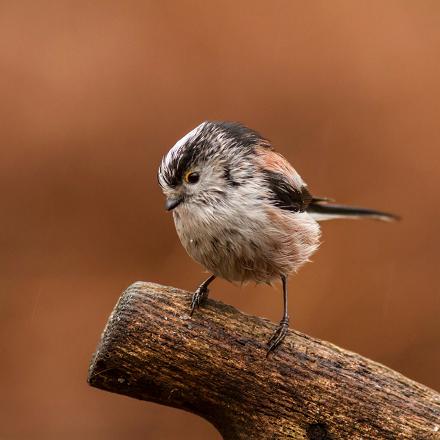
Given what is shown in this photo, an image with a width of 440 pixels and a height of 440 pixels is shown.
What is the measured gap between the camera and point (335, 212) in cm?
485

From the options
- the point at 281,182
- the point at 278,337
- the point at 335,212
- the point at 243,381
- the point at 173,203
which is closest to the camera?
the point at 243,381

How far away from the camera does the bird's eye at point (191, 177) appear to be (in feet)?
12.2

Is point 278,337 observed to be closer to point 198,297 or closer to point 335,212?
point 198,297

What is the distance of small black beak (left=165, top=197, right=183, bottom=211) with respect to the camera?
12.0 feet

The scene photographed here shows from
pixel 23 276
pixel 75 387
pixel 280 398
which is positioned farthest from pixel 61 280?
pixel 280 398

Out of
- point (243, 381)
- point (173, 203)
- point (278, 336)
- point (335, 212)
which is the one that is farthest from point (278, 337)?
point (335, 212)

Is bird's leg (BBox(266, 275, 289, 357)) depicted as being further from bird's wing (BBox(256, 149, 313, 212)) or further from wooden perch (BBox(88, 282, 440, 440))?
bird's wing (BBox(256, 149, 313, 212))

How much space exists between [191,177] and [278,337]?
2.94ft

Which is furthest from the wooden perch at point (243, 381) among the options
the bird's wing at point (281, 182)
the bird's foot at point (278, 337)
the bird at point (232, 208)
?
the bird's wing at point (281, 182)

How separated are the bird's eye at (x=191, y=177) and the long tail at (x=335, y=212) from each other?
1.12 m

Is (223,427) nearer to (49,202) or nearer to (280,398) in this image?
(280,398)

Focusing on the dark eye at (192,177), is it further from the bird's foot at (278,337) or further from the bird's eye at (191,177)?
the bird's foot at (278,337)

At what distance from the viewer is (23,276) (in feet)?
20.0

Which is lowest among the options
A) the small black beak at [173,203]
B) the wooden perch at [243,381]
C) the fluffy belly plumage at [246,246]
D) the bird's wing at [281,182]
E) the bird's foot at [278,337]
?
the wooden perch at [243,381]
